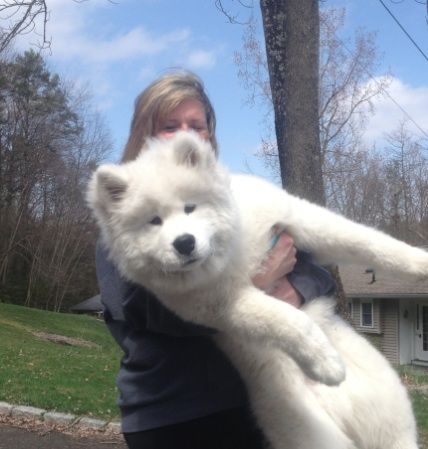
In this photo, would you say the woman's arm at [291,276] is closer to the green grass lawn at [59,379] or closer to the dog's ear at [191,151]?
the dog's ear at [191,151]

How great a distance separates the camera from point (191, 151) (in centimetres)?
231

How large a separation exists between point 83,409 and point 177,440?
5737 millimetres

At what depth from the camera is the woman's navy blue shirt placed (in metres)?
2.25

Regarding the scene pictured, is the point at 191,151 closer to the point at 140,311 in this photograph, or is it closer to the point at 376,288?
the point at 140,311

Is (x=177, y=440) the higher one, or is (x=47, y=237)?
(x=47, y=237)

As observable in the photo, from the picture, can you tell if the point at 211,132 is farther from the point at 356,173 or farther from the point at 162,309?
the point at 356,173

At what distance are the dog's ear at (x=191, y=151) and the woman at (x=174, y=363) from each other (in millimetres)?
304

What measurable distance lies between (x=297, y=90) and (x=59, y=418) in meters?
4.55

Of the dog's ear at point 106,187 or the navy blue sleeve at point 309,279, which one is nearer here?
→ the dog's ear at point 106,187

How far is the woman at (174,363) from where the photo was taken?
226 cm

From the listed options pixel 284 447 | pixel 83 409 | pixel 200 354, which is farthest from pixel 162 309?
pixel 83 409

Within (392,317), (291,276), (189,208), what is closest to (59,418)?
(291,276)

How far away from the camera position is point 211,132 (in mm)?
2734

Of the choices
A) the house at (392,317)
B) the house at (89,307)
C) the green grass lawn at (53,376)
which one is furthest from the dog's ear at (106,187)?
the house at (89,307)
